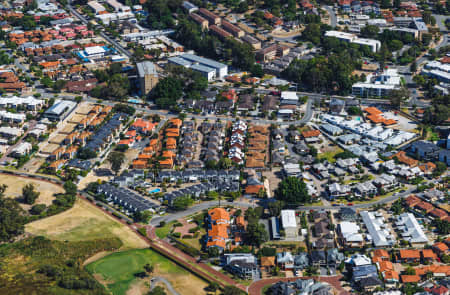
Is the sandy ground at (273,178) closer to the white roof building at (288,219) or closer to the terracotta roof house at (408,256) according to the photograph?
the white roof building at (288,219)

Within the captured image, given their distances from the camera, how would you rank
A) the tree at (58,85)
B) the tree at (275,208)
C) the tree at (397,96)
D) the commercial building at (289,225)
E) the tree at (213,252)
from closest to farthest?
the tree at (213,252) < the commercial building at (289,225) < the tree at (275,208) < the tree at (397,96) < the tree at (58,85)

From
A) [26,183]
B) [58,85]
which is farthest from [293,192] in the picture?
[58,85]

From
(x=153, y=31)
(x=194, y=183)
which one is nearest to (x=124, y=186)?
(x=194, y=183)

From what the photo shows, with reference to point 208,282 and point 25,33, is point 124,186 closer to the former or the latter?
point 208,282

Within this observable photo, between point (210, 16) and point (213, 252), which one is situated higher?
point (210, 16)

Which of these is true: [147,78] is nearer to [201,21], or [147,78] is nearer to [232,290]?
[201,21]

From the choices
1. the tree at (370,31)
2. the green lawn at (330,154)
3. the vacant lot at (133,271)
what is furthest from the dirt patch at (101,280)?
the tree at (370,31)

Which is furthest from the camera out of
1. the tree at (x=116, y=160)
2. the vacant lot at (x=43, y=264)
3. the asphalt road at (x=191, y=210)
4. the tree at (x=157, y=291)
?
the tree at (x=116, y=160)
